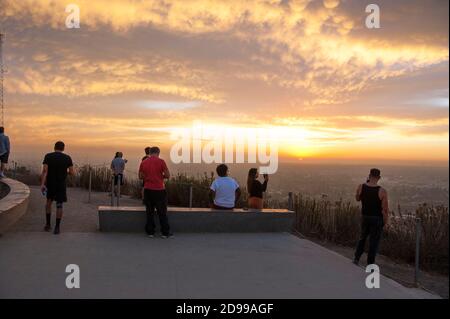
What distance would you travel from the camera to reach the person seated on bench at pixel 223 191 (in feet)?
30.6

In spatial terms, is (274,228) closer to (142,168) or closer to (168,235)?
(168,235)

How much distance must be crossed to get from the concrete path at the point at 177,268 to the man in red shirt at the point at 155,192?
0.95 feet

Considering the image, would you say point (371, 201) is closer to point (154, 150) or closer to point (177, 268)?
point (177, 268)

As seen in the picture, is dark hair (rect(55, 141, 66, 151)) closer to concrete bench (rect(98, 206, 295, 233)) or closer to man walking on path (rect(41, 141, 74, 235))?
man walking on path (rect(41, 141, 74, 235))

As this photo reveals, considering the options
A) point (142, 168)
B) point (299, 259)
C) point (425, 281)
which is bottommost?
point (425, 281)

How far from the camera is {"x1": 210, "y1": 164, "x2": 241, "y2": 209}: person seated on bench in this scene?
9328 millimetres

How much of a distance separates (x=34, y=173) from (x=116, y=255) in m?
18.2

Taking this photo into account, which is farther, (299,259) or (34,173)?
(34,173)

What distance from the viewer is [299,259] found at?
7270 millimetres

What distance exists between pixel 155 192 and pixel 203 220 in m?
1.21
